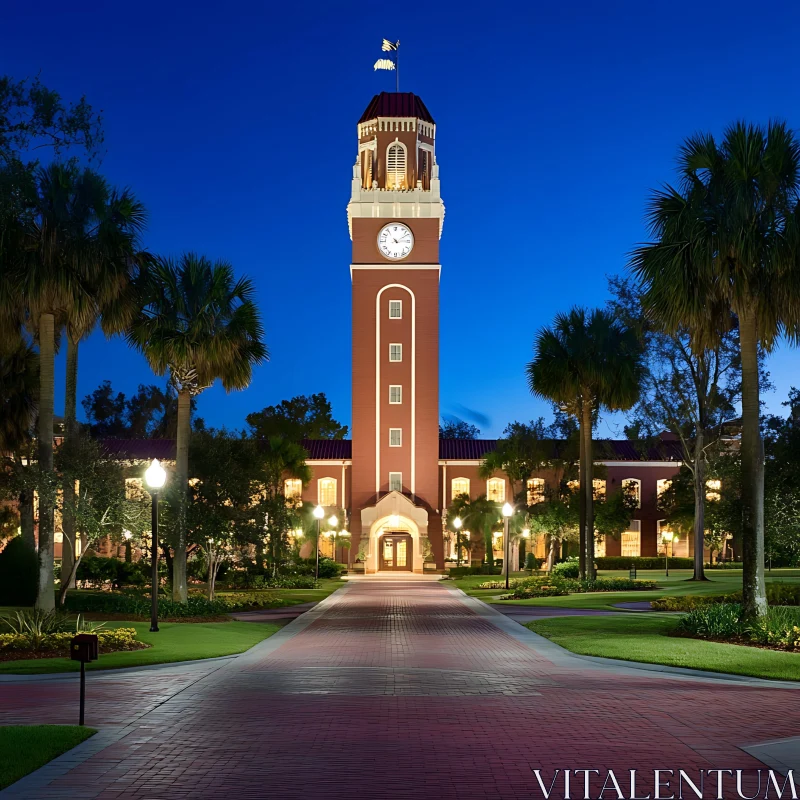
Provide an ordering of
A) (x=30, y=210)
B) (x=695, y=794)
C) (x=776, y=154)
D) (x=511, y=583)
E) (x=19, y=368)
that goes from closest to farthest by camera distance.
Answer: (x=695, y=794) → (x=776, y=154) → (x=30, y=210) → (x=19, y=368) → (x=511, y=583)

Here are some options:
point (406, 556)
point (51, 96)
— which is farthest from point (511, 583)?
point (51, 96)

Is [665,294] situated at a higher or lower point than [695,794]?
higher

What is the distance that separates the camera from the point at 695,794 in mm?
8273

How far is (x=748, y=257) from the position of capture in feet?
68.1

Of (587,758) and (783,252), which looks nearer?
(587,758)

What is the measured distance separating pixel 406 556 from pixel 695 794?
55.5 m

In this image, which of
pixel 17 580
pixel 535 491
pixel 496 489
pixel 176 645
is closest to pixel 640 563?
pixel 496 489

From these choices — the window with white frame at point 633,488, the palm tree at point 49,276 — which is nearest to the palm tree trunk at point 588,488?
the palm tree at point 49,276

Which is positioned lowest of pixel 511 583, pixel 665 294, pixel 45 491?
pixel 511 583

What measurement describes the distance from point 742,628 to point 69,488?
52.3 ft

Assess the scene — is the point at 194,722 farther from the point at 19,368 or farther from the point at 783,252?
the point at 19,368

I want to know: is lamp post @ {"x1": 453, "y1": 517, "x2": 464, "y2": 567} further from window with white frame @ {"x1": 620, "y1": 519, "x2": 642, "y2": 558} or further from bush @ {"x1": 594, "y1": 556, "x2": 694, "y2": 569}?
window with white frame @ {"x1": 620, "y1": 519, "x2": 642, "y2": 558}

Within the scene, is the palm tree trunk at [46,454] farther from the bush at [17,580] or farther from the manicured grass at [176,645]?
the bush at [17,580]

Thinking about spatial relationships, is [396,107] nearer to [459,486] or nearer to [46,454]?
[459,486]
